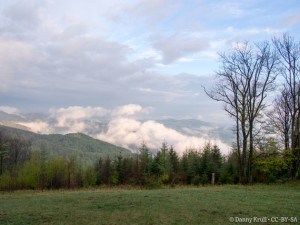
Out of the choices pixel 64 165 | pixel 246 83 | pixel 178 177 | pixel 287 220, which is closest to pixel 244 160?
pixel 246 83

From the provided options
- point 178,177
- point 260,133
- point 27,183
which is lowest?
point 27,183

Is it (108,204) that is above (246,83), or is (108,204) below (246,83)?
below

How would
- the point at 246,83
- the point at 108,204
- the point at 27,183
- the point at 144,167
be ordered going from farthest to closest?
the point at 27,183
the point at 144,167
the point at 246,83
the point at 108,204

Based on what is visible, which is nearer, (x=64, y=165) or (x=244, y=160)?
(x=244, y=160)

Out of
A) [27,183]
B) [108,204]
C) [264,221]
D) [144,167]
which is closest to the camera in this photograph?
[264,221]

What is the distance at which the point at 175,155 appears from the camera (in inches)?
1682

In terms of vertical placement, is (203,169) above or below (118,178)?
above

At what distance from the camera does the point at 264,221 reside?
7.21 m

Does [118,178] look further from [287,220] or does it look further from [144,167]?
[287,220]

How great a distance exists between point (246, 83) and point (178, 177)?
58.3ft

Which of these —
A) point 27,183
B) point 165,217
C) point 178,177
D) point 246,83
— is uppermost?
point 246,83

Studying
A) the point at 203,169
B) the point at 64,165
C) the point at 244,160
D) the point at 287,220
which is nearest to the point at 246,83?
the point at 244,160

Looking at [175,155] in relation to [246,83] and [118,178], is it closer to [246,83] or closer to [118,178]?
[118,178]

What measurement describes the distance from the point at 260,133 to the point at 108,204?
727 inches
